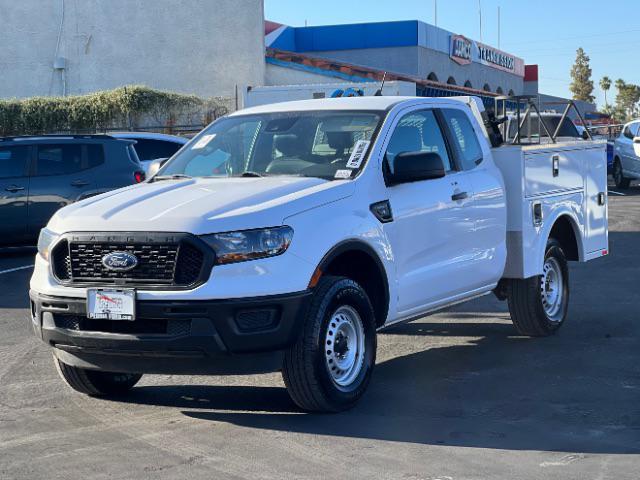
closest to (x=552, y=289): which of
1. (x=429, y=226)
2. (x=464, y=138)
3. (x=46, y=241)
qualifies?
(x=464, y=138)

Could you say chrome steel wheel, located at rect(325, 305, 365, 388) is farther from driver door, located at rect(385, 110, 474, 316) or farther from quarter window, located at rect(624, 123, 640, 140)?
quarter window, located at rect(624, 123, 640, 140)

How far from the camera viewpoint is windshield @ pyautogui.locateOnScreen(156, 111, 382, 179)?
7.14m

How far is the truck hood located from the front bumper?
430 mm

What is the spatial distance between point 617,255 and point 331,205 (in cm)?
924

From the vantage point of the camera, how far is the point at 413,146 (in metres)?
7.69

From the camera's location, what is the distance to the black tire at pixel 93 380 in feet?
22.7

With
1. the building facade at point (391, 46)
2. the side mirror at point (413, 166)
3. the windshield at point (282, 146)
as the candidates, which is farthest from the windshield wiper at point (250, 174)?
the building facade at point (391, 46)

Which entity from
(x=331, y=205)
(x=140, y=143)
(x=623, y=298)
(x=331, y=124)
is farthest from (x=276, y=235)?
(x=140, y=143)

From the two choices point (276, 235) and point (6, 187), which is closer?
point (276, 235)

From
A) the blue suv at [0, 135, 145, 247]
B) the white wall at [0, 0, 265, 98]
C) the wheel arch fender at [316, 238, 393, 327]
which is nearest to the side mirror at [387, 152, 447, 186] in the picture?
the wheel arch fender at [316, 238, 393, 327]

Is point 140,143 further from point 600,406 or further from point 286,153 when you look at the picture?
point 600,406

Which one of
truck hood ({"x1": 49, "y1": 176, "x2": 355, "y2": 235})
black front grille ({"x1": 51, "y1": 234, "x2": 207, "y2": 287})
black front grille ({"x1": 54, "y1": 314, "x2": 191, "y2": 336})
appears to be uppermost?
truck hood ({"x1": 49, "y1": 176, "x2": 355, "y2": 235})

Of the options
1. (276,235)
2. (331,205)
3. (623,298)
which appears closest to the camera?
(276,235)

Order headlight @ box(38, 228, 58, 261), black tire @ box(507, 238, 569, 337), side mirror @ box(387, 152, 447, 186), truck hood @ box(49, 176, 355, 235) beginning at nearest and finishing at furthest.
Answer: truck hood @ box(49, 176, 355, 235), headlight @ box(38, 228, 58, 261), side mirror @ box(387, 152, 447, 186), black tire @ box(507, 238, 569, 337)
